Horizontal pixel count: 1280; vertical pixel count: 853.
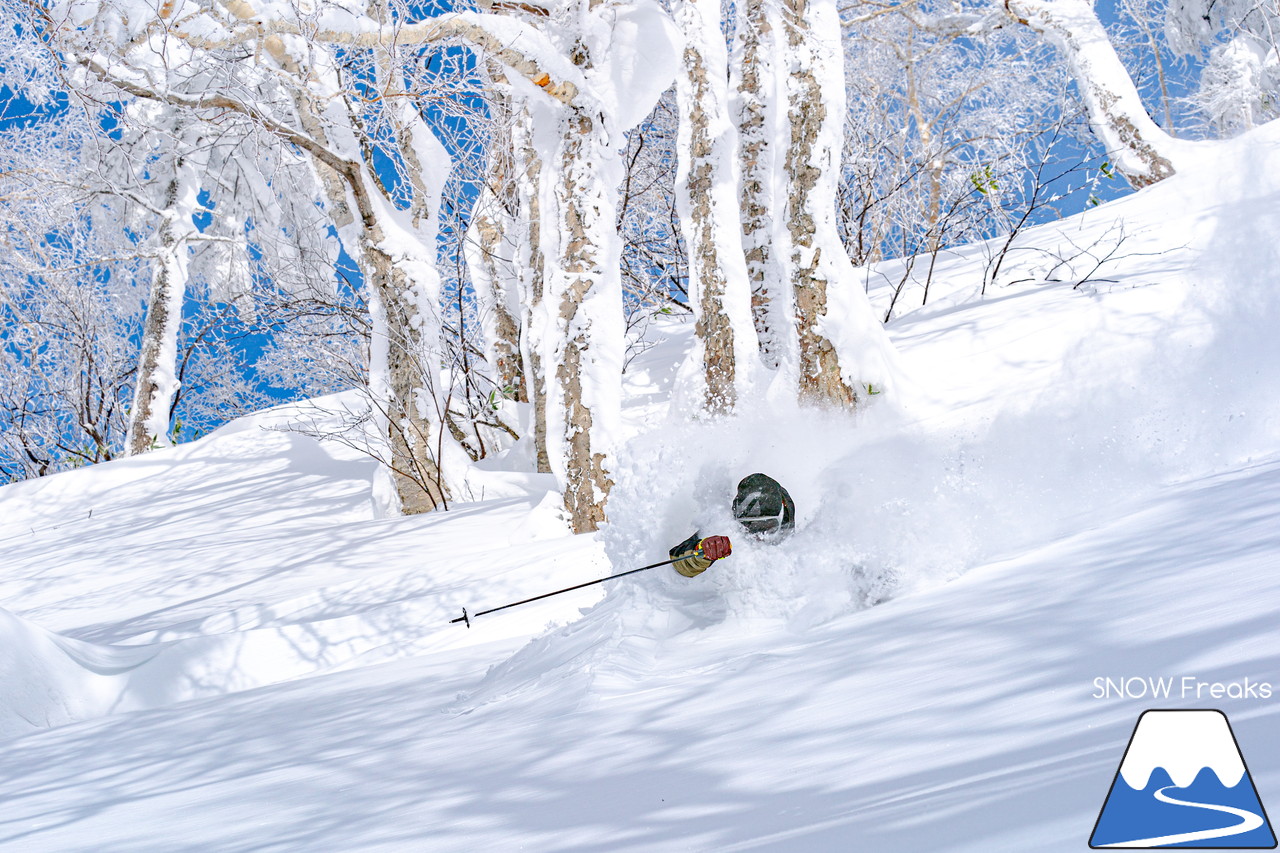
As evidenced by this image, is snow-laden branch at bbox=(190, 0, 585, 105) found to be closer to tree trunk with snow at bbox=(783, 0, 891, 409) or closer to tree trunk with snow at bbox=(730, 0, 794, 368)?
tree trunk with snow at bbox=(783, 0, 891, 409)

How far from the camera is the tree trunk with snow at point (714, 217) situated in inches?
286

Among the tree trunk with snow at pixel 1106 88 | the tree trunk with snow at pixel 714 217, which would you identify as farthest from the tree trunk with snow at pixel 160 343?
the tree trunk with snow at pixel 1106 88

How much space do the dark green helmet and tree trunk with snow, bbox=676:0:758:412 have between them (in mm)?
4354

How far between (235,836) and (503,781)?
1.59 feet

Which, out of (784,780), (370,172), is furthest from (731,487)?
(370,172)

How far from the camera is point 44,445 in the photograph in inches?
634

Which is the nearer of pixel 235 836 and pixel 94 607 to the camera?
pixel 235 836

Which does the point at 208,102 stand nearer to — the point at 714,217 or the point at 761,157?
the point at 714,217

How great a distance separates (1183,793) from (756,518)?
1873 millimetres

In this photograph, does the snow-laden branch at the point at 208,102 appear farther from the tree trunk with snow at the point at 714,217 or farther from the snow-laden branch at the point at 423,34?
the tree trunk with snow at the point at 714,217

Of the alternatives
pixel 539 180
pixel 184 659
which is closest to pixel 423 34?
pixel 539 180

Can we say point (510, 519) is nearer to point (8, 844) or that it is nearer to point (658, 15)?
point (658, 15)

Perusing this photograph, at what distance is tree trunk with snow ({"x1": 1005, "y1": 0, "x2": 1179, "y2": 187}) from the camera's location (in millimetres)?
10562

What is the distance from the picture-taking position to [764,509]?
2793mm
